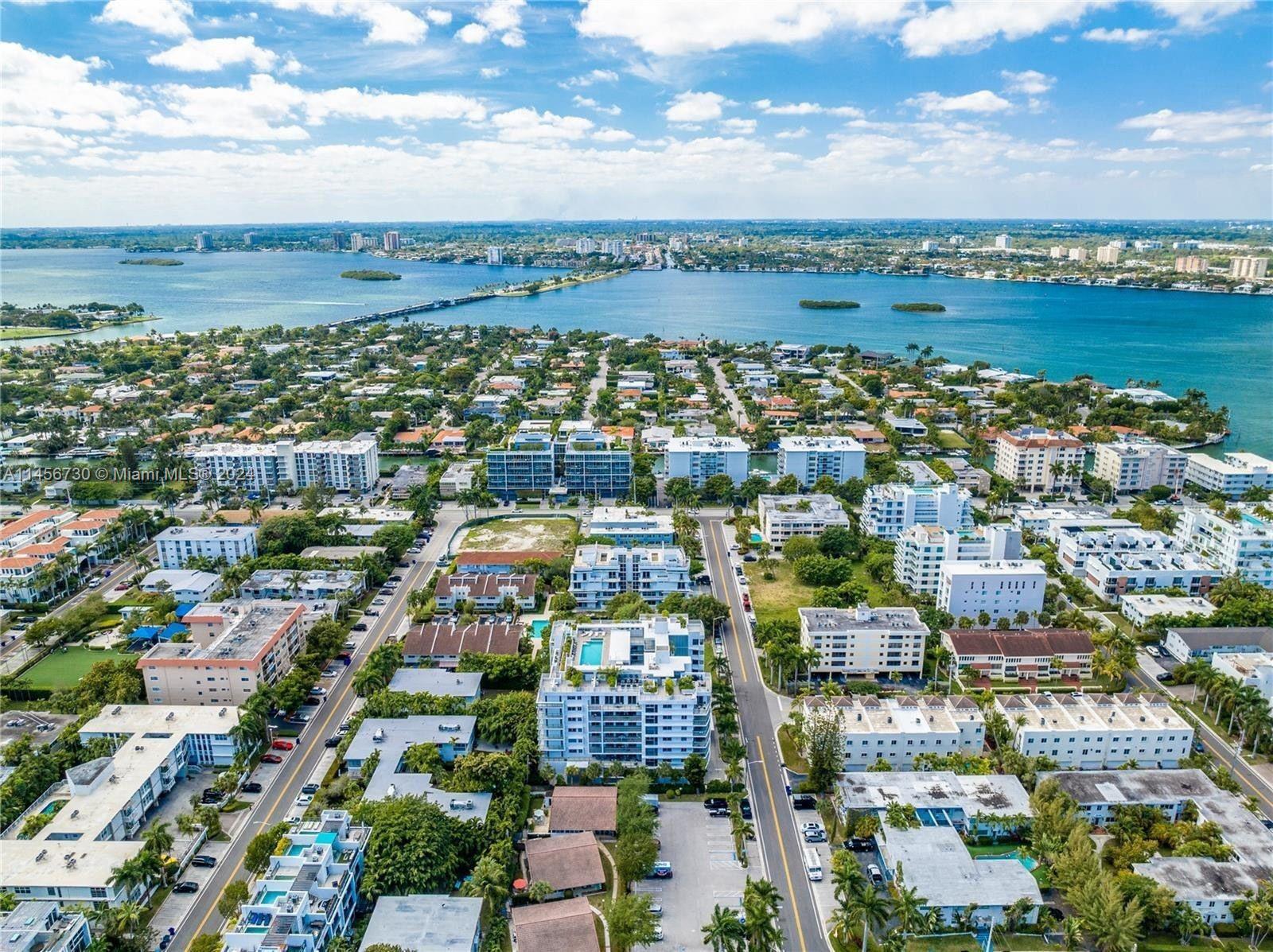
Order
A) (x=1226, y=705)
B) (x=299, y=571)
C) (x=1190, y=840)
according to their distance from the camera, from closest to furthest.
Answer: (x=1190, y=840) → (x=1226, y=705) → (x=299, y=571)

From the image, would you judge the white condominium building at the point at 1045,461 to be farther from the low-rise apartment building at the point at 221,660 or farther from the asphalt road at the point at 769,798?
the low-rise apartment building at the point at 221,660

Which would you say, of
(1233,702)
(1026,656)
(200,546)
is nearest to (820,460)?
(1026,656)

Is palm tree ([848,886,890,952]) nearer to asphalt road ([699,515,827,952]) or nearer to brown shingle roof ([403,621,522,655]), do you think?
asphalt road ([699,515,827,952])

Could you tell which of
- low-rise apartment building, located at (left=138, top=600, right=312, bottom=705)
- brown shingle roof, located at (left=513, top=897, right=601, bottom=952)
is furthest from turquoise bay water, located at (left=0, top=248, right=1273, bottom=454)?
low-rise apartment building, located at (left=138, top=600, right=312, bottom=705)

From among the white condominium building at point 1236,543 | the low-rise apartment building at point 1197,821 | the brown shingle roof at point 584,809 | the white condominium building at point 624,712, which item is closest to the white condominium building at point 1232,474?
the white condominium building at point 1236,543

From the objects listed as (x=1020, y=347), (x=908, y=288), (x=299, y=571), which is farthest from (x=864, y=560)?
(x=908, y=288)

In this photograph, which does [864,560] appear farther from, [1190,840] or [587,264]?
[587,264]
